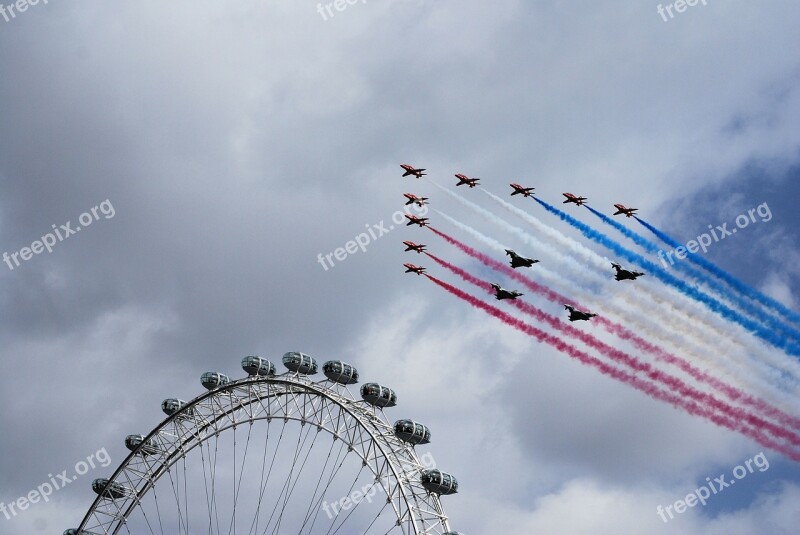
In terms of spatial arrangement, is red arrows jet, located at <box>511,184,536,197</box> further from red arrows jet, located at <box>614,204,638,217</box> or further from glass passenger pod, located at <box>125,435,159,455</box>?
glass passenger pod, located at <box>125,435,159,455</box>

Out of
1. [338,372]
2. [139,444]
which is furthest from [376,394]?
[139,444]

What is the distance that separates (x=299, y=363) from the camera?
123250 millimetres

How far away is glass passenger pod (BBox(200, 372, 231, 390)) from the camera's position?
13300 centimetres

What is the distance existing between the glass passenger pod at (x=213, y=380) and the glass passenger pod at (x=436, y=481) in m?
29.7

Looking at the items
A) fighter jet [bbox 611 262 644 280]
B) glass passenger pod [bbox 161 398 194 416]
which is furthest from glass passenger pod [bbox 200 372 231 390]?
fighter jet [bbox 611 262 644 280]

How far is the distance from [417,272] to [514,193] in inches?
521

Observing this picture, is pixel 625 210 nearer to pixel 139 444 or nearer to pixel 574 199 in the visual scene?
pixel 574 199

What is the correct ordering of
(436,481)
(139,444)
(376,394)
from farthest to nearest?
(139,444) → (376,394) → (436,481)

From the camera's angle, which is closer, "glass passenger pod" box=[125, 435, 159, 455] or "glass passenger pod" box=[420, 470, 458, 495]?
"glass passenger pod" box=[420, 470, 458, 495]

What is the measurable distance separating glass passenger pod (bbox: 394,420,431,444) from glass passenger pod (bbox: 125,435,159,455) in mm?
37065

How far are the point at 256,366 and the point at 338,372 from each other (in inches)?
430

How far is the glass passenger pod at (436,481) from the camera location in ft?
365

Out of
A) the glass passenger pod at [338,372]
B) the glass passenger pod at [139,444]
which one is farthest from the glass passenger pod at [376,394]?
the glass passenger pod at [139,444]

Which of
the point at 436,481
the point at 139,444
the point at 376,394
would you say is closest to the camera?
the point at 436,481
